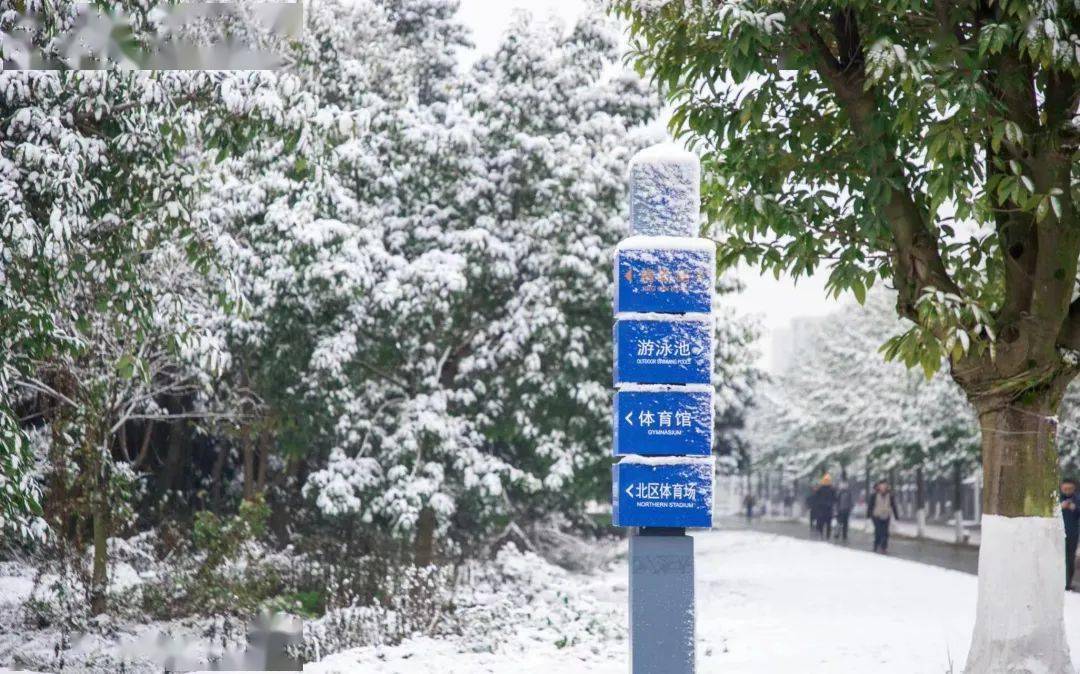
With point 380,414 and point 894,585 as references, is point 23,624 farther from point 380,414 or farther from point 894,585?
point 894,585

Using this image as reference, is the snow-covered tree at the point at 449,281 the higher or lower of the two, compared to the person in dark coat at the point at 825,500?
higher

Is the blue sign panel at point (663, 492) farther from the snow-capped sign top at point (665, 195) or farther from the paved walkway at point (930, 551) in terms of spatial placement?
the paved walkway at point (930, 551)

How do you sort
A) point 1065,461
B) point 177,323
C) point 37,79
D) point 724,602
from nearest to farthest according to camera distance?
point 37,79 < point 177,323 < point 724,602 < point 1065,461

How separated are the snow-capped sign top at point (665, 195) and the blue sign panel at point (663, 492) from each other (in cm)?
153

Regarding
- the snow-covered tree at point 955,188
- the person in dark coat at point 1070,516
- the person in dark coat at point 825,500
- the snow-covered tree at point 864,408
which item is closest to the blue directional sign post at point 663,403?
the snow-covered tree at point 955,188

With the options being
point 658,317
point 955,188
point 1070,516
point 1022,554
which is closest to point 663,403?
point 658,317

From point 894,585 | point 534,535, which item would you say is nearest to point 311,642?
point 894,585

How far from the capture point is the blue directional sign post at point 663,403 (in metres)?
7.58

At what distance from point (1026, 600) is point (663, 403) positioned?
3806 mm

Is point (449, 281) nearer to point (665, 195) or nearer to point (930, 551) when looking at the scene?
point (665, 195)

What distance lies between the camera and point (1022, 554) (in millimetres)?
9453

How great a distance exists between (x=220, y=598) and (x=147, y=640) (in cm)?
106

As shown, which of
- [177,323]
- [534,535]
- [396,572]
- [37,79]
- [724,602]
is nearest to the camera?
[37,79]

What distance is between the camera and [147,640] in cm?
1459
